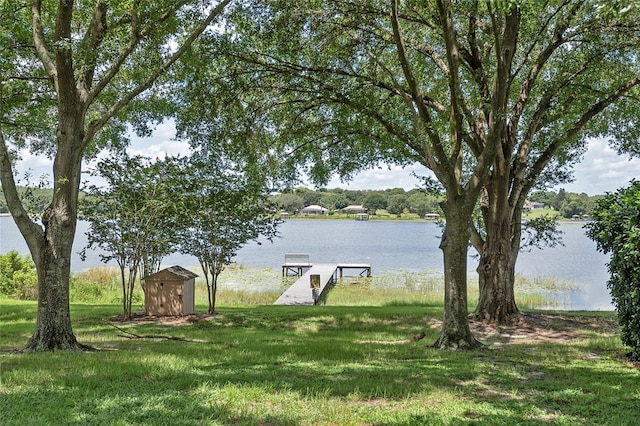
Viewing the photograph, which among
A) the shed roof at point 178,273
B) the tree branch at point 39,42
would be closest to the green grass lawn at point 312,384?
the shed roof at point 178,273

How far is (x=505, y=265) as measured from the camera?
11.5 meters

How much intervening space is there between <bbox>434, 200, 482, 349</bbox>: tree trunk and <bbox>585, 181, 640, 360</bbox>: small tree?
2.04 meters

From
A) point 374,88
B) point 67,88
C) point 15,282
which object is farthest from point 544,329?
point 15,282

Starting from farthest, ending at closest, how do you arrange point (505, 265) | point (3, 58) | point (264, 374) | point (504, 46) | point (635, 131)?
point (635, 131) < point (505, 265) < point (3, 58) < point (504, 46) < point (264, 374)

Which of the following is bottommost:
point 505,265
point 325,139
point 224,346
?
point 224,346

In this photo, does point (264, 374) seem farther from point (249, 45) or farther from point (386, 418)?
point (249, 45)

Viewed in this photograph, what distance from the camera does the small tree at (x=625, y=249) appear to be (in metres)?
5.86

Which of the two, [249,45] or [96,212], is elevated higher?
[249,45]

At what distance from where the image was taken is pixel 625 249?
19.7 ft

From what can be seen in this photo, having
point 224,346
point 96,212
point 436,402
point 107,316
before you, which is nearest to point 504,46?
point 436,402

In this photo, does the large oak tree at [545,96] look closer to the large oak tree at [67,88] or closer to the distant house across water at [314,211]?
the large oak tree at [67,88]

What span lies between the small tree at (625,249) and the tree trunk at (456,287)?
2.04m

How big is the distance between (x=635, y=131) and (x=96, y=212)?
47.9 ft

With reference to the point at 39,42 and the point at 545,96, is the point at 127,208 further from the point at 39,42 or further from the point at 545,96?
the point at 545,96
